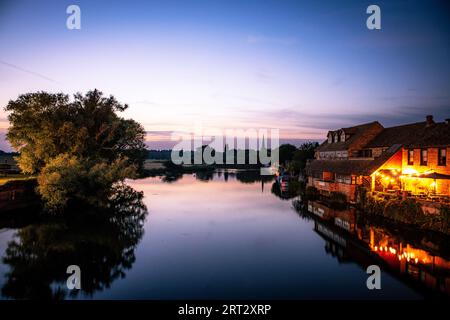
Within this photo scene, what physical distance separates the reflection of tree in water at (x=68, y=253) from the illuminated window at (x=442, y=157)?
24.7 meters

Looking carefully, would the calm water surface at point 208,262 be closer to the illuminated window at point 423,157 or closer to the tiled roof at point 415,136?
the illuminated window at point 423,157

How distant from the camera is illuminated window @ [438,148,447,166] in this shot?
84.3 ft

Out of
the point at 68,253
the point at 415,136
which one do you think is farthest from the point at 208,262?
the point at 415,136

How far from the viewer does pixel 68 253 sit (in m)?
19.1

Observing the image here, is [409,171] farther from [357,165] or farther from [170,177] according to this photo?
[170,177]

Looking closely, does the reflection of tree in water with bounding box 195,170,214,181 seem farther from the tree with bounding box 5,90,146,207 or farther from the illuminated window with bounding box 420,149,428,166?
the illuminated window with bounding box 420,149,428,166

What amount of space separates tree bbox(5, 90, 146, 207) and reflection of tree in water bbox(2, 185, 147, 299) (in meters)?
3.20

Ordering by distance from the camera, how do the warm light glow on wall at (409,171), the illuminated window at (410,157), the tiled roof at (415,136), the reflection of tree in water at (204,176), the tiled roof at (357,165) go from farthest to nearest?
the reflection of tree in water at (204,176) → the tiled roof at (357,165) → the illuminated window at (410,157) → the warm light glow on wall at (409,171) → the tiled roof at (415,136)

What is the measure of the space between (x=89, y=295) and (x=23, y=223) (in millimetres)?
16579

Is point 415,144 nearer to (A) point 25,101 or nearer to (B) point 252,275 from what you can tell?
(B) point 252,275

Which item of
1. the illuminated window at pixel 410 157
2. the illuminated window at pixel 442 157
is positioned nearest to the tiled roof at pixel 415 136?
the illuminated window at pixel 410 157

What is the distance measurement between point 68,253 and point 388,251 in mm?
19245

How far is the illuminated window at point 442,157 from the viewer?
2570 cm

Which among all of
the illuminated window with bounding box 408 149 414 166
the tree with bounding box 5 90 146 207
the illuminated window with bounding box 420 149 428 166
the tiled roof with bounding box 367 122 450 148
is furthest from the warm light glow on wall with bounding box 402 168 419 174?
the tree with bounding box 5 90 146 207
